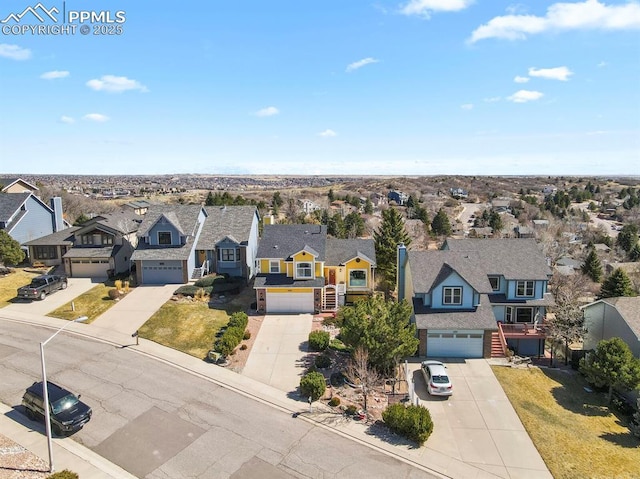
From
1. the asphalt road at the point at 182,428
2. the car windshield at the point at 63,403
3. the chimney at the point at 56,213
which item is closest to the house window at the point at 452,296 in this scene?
the asphalt road at the point at 182,428

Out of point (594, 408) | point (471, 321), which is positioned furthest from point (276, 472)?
point (594, 408)

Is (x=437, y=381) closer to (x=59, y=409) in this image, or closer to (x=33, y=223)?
(x=59, y=409)

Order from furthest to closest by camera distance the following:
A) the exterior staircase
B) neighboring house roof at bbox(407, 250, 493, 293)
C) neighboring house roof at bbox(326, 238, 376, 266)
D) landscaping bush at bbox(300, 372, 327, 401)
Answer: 1. neighboring house roof at bbox(326, 238, 376, 266)
2. neighboring house roof at bbox(407, 250, 493, 293)
3. the exterior staircase
4. landscaping bush at bbox(300, 372, 327, 401)

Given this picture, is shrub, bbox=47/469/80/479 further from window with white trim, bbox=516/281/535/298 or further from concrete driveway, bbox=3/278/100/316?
window with white trim, bbox=516/281/535/298

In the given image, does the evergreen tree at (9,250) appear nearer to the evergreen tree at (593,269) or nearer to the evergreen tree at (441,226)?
the evergreen tree at (441,226)

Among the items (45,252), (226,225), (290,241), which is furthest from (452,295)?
(45,252)

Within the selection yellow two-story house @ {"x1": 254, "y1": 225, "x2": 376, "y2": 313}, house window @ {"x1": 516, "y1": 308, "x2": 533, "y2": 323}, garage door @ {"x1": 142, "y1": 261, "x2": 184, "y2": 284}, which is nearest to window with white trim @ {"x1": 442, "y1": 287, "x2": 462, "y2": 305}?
house window @ {"x1": 516, "y1": 308, "x2": 533, "y2": 323}

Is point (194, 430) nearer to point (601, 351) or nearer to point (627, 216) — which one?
point (601, 351)

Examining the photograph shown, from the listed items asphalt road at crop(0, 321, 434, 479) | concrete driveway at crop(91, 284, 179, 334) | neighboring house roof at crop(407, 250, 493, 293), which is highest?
neighboring house roof at crop(407, 250, 493, 293)

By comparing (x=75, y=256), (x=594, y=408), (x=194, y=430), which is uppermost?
(x=75, y=256)
